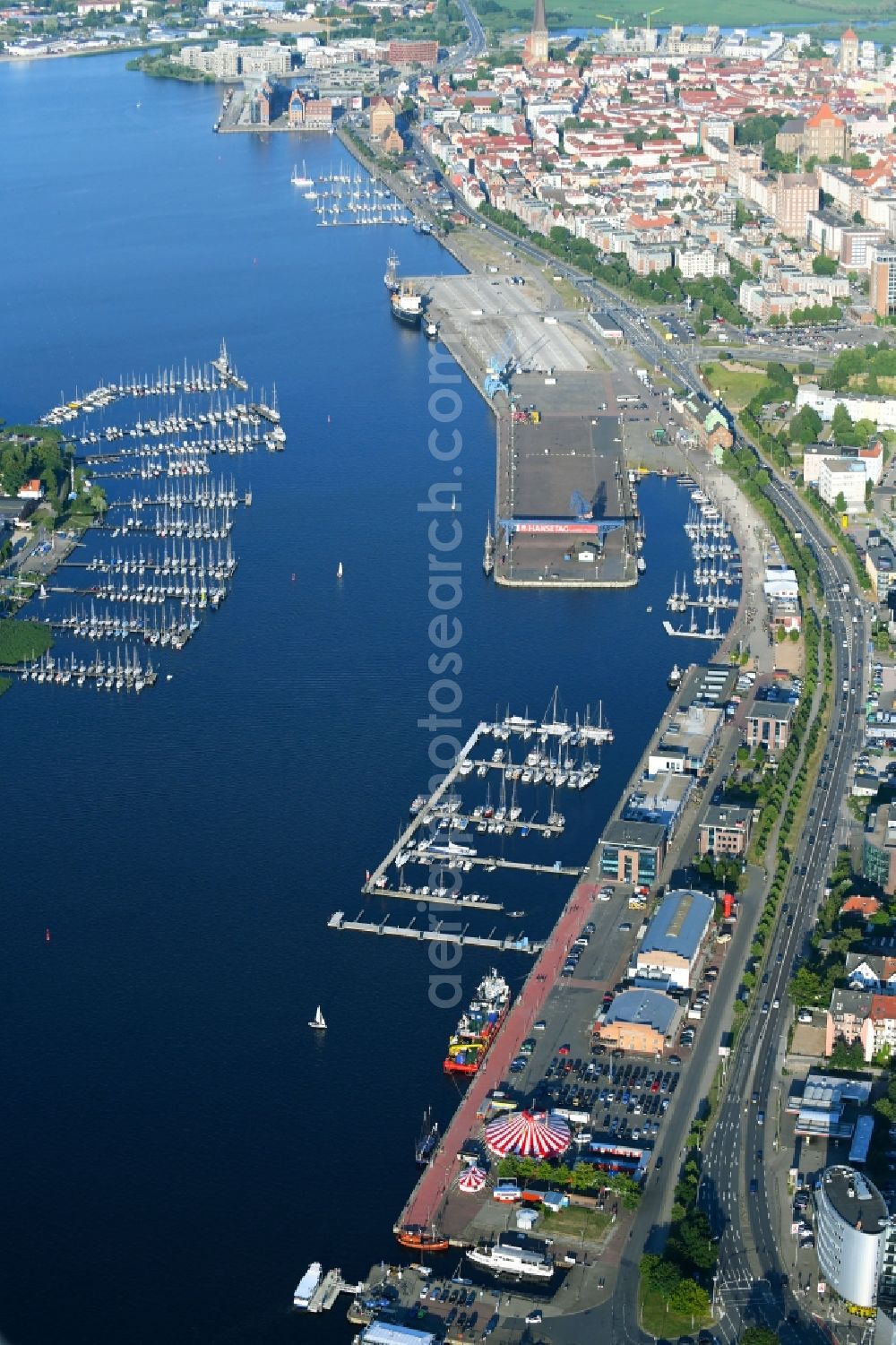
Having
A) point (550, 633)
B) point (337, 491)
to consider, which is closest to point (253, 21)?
point (337, 491)

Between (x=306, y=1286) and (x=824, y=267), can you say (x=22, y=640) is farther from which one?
(x=824, y=267)

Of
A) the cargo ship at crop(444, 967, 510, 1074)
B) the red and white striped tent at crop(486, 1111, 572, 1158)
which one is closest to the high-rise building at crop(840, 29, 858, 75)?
the cargo ship at crop(444, 967, 510, 1074)

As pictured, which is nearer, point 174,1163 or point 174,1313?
point 174,1313

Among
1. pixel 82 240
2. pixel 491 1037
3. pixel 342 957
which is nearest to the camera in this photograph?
pixel 491 1037

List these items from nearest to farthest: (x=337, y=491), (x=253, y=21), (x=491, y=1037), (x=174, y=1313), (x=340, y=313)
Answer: (x=174, y=1313), (x=491, y=1037), (x=337, y=491), (x=340, y=313), (x=253, y=21)

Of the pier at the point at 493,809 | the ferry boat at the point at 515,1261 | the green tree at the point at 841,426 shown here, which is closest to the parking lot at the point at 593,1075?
the ferry boat at the point at 515,1261

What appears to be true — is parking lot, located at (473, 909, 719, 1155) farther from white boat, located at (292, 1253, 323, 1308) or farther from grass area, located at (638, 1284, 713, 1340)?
white boat, located at (292, 1253, 323, 1308)

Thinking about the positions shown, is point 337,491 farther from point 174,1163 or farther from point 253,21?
point 253,21
